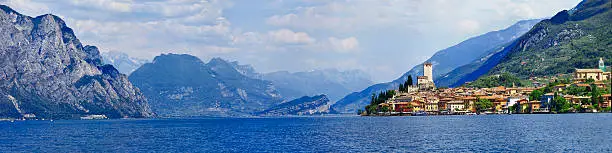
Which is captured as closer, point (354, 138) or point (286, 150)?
point (286, 150)

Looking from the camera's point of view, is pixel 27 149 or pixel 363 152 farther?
pixel 27 149

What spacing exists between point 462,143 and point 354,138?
20.1m

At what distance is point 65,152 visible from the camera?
3912 inches

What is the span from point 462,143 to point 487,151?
12504 mm

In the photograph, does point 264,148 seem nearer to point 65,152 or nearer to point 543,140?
point 65,152

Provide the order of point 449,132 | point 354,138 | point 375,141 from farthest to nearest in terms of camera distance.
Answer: point 449,132, point 354,138, point 375,141

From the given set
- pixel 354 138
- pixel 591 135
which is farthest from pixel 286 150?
pixel 591 135

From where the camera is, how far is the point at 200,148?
104938 millimetres

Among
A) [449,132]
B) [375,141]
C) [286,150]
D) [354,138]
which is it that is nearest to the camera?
[286,150]

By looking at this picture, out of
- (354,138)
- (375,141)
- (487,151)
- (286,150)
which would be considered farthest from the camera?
(354,138)

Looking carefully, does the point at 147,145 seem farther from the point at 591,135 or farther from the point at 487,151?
the point at 591,135

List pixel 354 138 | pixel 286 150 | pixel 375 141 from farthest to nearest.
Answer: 1. pixel 354 138
2. pixel 375 141
3. pixel 286 150

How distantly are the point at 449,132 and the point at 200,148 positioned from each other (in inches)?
1555

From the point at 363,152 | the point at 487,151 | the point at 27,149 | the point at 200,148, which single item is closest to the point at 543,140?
the point at 487,151
